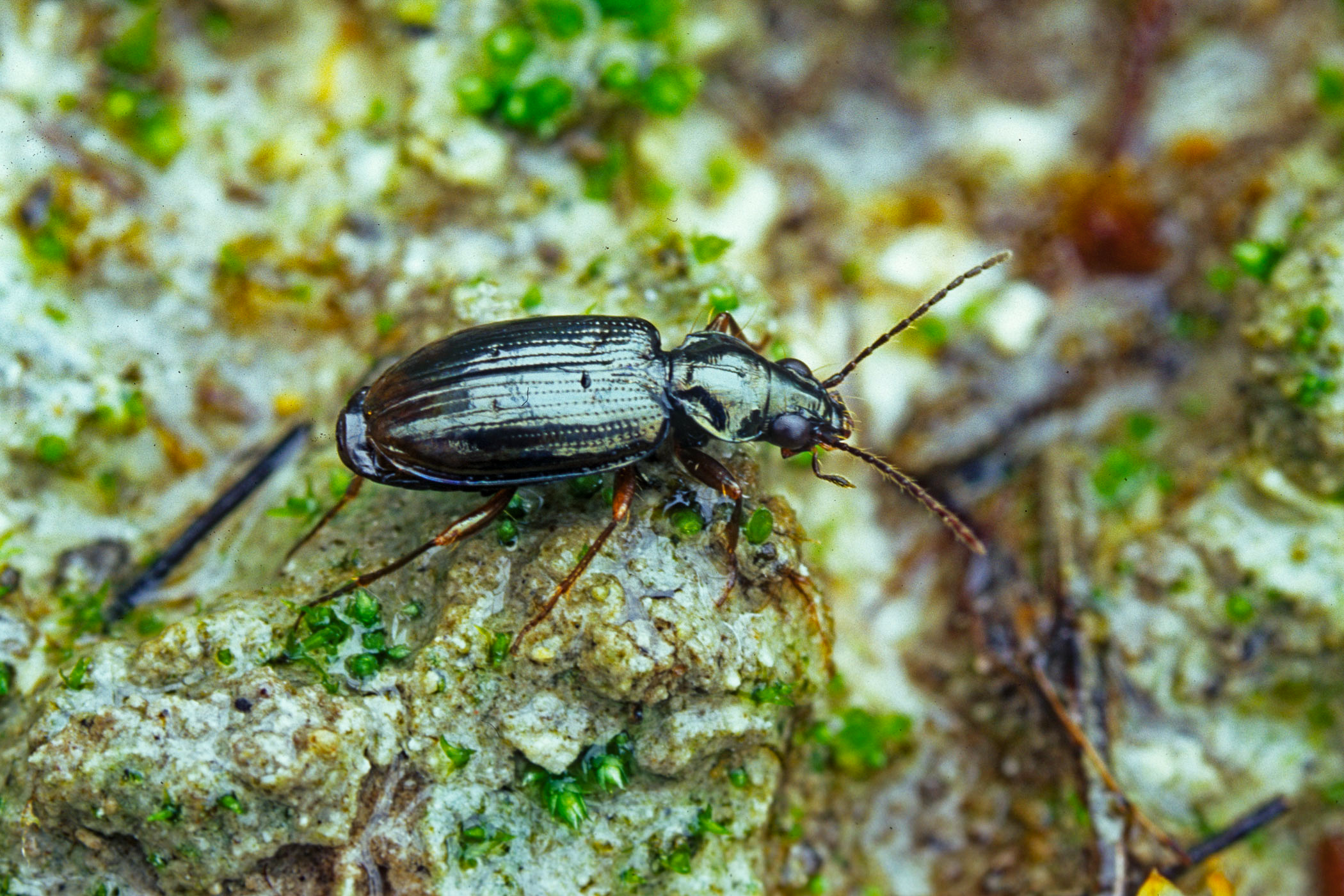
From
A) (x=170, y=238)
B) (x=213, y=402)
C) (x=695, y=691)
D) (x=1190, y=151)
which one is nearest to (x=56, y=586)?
(x=213, y=402)

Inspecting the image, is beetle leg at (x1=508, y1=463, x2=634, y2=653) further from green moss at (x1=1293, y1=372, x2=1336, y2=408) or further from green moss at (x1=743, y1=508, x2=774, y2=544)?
green moss at (x1=1293, y1=372, x2=1336, y2=408)

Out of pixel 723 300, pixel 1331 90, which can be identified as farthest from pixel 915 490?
pixel 1331 90

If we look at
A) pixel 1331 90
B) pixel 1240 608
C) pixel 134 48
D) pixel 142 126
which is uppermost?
pixel 1331 90

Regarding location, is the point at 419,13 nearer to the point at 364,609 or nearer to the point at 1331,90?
the point at 364,609

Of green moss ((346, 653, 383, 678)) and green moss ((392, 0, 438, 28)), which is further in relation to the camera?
green moss ((392, 0, 438, 28))

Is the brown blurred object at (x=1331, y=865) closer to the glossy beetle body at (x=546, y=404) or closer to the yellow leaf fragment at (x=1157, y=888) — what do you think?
the yellow leaf fragment at (x=1157, y=888)

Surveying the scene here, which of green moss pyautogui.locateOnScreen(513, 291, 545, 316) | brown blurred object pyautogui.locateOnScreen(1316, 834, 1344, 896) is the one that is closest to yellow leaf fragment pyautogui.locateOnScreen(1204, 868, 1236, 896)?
brown blurred object pyautogui.locateOnScreen(1316, 834, 1344, 896)

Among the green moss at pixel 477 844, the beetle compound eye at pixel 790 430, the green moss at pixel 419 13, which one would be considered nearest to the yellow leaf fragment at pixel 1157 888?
the beetle compound eye at pixel 790 430
